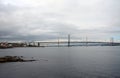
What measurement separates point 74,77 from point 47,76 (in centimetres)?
529

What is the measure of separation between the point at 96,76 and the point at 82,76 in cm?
265

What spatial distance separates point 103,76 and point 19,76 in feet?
53.8

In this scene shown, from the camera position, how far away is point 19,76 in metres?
34.3

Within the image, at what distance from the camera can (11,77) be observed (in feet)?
109

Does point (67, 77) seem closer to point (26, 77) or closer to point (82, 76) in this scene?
point (82, 76)

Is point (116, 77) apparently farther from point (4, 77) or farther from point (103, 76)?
point (4, 77)

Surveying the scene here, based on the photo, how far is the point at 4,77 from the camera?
33250 millimetres

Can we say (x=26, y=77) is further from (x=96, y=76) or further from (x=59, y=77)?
(x=96, y=76)

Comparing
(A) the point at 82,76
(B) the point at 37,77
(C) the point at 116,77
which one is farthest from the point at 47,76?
(C) the point at 116,77

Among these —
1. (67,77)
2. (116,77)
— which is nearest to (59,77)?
(67,77)

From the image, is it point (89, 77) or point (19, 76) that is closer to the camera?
point (89, 77)

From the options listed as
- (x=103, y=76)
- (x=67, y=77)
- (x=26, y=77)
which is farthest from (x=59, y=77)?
(x=103, y=76)

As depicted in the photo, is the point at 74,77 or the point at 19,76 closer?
the point at 74,77

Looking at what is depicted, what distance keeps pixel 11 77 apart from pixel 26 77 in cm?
290
